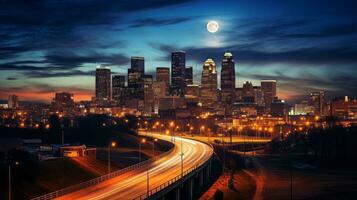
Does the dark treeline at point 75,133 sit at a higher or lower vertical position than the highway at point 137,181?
higher

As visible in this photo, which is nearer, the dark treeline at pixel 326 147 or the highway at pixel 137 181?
the highway at pixel 137 181

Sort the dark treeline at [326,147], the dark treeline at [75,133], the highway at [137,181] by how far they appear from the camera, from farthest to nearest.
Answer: the dark treeline at [75,133] < the dark treeline at [326,147] < the highway at [137,181]

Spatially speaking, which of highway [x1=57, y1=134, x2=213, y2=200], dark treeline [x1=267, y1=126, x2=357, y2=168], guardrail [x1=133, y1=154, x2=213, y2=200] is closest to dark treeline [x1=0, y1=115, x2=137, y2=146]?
dark treeline [x1=267, y1=126, x2=357, y2=168]

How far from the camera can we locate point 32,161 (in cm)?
6794

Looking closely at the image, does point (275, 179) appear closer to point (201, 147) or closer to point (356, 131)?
point (201, 147)

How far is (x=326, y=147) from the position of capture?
134 metres

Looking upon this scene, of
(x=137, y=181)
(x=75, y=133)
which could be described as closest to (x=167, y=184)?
(x=137, y=181)

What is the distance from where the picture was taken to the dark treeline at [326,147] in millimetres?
124194

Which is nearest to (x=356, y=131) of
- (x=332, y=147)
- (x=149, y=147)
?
(x=332, y=147)

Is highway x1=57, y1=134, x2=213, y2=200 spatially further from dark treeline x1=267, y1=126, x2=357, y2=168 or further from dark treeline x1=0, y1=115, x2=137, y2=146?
dark treeline x1=0, y1=115, x2=137, y2=146

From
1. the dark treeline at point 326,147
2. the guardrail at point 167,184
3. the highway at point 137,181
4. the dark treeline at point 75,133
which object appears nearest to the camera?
the guardrail at point 167,184

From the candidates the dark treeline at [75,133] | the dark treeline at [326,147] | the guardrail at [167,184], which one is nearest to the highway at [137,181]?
the guardrail at [167,184]

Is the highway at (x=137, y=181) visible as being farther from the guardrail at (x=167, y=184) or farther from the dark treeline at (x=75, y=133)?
the dark treeline at (x=75, y=133)

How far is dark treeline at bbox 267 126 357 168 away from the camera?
407ft
